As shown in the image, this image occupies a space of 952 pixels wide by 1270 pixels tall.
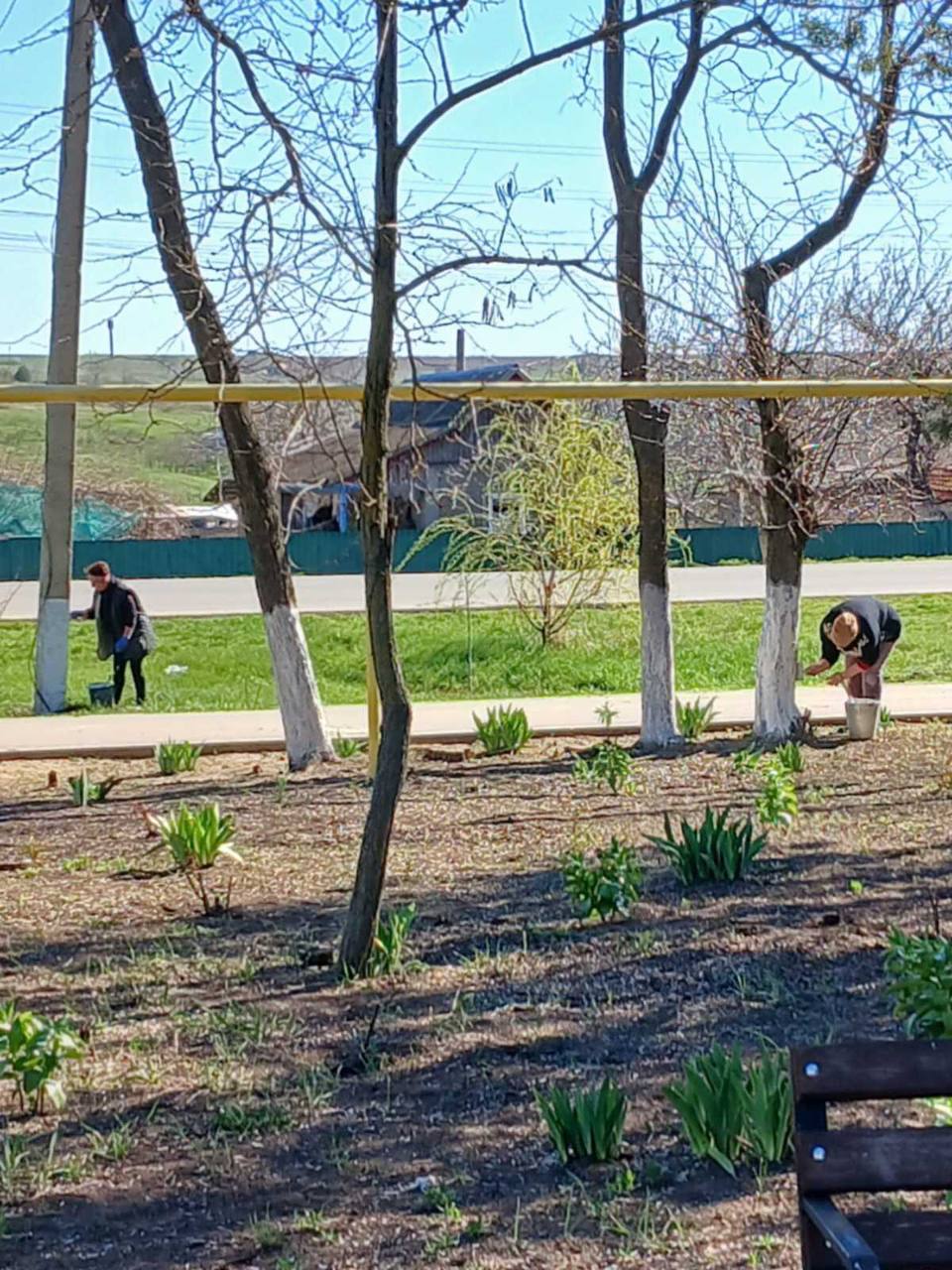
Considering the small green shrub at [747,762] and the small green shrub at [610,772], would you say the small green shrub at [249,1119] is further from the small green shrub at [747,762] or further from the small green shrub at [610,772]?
the small green shrub at [747,762]

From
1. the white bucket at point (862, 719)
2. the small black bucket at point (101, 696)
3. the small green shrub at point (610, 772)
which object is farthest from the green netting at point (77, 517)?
the small green shrub at point (610, 772)

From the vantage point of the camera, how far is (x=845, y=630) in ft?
33.8

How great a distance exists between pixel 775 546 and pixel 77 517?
91.1 ft

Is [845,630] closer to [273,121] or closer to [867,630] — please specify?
[867,630]

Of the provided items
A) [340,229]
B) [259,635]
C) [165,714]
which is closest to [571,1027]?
[340,229]

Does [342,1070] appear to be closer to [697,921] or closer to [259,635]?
[697,921]

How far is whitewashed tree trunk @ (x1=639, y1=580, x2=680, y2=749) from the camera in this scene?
9695 millimetres

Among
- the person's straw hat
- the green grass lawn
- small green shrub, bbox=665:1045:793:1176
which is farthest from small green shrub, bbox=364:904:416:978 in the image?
the green grass lawn

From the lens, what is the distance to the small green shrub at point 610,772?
808 cm

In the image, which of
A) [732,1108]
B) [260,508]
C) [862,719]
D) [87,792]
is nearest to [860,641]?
[862,719]

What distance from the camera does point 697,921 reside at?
18.4ft

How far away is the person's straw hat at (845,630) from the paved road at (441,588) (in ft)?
24.4

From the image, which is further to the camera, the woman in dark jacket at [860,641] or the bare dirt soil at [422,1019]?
the woman in dark jacket at [860,641]

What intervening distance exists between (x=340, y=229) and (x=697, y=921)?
8.17ft
